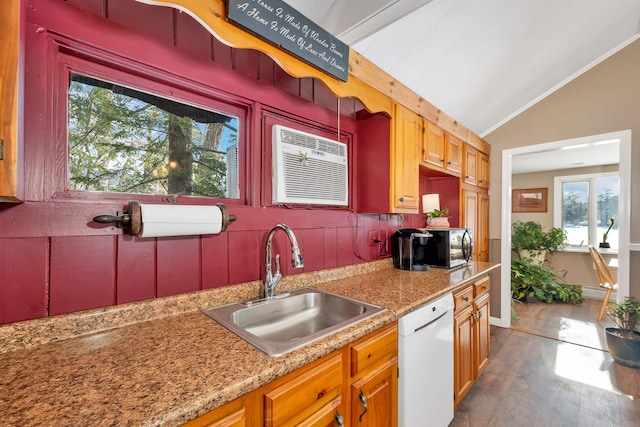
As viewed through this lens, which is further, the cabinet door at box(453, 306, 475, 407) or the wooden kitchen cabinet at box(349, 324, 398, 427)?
the cabinet door at box(453, 306, 475, 407)

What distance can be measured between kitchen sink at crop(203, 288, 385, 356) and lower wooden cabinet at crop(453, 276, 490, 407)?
747 mm

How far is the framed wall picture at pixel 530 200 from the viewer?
500 centimetres

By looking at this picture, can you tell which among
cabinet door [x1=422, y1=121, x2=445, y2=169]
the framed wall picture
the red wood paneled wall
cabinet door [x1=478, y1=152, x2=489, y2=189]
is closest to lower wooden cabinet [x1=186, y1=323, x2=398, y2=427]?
the red wood paneled wall

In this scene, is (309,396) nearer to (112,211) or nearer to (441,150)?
(112,211)

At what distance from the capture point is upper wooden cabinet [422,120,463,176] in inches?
84.1

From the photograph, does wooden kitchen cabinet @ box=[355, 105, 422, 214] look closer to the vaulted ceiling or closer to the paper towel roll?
the vaulted ceiling

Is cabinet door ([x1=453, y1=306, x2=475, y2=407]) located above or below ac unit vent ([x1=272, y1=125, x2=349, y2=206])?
below

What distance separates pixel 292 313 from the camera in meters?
1.36

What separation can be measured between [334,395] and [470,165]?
2.67 meters

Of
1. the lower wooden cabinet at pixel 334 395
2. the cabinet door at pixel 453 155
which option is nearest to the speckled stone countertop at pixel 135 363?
the lower wooden cabinet at pixel 334 395

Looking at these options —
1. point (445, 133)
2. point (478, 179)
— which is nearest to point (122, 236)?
point (445, 133)

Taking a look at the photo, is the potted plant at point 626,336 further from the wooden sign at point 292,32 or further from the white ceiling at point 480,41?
the wooden sign at point 292,32

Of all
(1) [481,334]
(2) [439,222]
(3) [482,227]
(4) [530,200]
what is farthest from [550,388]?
(4) [530,200]

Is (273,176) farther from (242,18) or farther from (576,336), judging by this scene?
(576,336)
